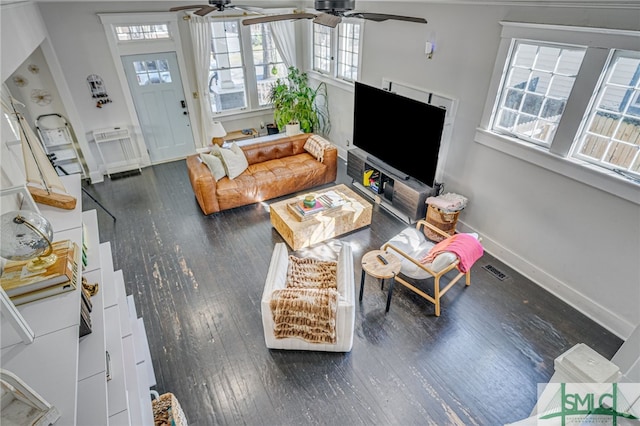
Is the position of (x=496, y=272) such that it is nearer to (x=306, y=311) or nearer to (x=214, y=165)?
(x=306, y=311)

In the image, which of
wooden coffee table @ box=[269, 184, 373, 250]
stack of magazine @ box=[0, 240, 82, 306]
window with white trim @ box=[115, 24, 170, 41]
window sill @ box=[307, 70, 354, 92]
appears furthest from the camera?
window sill @ box=[307, 70, 354, 92]

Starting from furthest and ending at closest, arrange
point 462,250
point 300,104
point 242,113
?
1. point 242,113
2. point 300,104
3. point 462,250

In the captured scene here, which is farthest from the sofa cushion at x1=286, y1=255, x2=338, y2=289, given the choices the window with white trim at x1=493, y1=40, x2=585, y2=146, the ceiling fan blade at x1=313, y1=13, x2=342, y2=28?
the window with white trim at x1=493, y1=40, x2=585, y2=146

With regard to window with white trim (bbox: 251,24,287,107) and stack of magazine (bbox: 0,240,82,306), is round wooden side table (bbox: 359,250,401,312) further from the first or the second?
window with white trim (bbox: 251,24,287,107)

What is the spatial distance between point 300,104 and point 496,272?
4436 millimetres

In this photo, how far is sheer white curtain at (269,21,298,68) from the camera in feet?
21.0

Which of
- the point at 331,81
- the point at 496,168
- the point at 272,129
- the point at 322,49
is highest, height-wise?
the point at 322,49

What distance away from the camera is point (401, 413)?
8.46ft

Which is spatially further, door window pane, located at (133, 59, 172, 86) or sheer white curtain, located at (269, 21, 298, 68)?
sheer white curtain, located at (269, 21, 298, 68)


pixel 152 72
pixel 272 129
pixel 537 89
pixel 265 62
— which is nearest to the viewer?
pixel 537 89

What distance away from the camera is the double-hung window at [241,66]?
6.30 metres

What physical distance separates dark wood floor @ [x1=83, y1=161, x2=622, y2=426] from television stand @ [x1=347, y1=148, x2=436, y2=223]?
0.69m

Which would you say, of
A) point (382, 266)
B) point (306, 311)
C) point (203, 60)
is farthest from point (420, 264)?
point (203, 60)

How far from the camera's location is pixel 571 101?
3.06 m
